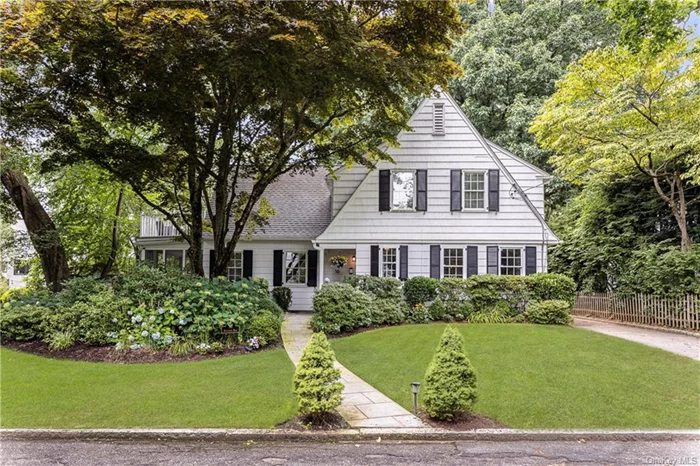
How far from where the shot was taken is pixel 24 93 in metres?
9.96

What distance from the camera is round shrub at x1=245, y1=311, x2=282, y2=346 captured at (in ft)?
30.7

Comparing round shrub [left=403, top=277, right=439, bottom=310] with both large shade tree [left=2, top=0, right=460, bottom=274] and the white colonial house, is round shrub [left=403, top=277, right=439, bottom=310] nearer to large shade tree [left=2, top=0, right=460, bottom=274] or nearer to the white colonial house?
the white colonial house

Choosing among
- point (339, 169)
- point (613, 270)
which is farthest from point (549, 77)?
point (339, 169)

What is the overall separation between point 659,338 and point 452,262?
604 cm

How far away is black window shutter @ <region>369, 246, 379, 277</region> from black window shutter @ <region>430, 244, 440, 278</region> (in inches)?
73.6

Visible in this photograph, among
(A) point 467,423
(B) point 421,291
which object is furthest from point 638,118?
(A) point 467,423

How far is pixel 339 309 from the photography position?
11.1 m

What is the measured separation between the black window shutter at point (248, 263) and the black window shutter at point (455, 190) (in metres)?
7.76

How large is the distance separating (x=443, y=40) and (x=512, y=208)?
22.0 ft

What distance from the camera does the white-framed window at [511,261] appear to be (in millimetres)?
14367

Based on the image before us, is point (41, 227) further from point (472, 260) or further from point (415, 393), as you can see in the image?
point (472, 260)

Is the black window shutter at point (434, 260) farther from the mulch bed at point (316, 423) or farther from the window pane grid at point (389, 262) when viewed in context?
the mulch bed at point (316, 423)

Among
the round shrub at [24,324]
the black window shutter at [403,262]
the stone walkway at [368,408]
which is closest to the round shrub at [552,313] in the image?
the black window shutter at [403,262]

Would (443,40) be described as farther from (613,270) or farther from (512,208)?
(613,270)
